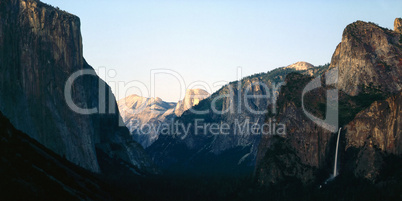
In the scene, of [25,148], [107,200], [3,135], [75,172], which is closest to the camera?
[3,135]

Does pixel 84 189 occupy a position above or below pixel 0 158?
below

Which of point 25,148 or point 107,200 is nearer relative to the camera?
point 25,148

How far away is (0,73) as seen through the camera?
193 m

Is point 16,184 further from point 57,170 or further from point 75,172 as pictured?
point 75,172

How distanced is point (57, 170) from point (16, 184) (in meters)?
44.0

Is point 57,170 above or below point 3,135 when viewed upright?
below

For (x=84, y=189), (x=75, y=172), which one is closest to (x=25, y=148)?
(x=84, y=189)

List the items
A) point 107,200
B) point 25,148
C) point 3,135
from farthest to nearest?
1. point 107,200
2. point 25,148
3. point 3,135

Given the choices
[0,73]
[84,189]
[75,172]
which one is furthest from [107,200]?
[0,73]

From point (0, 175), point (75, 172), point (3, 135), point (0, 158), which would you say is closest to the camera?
point (0, 175)

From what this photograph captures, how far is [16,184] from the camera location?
353 feet

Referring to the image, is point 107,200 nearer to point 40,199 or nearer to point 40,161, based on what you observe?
point 40,161

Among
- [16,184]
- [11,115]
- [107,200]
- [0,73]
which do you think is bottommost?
[107,200]

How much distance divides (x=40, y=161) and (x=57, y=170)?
6300mm
